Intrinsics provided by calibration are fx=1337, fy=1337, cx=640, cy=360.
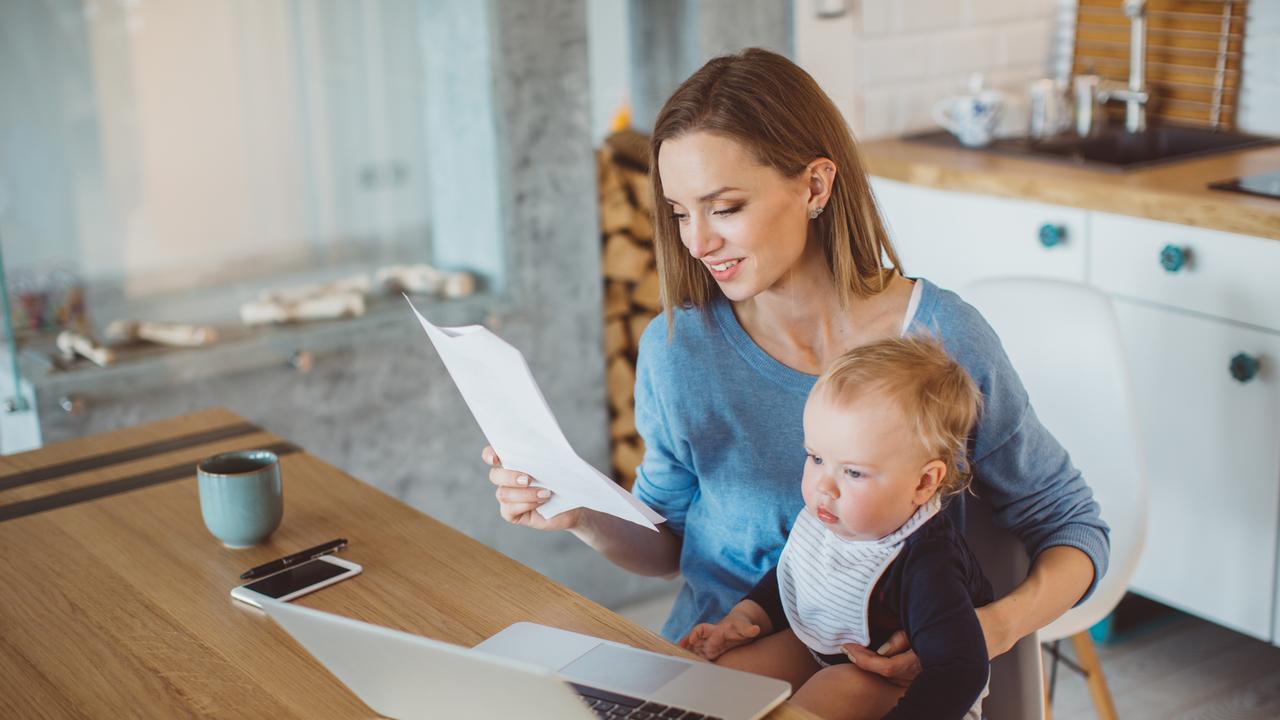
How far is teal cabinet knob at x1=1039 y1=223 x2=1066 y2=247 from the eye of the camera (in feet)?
9.01

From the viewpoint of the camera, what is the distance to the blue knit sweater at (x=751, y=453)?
153 cm

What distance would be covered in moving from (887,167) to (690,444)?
1645 millimetres

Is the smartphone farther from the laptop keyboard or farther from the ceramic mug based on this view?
the ceramic mug

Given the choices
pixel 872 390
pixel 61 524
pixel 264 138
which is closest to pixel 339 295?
pixel 264 138

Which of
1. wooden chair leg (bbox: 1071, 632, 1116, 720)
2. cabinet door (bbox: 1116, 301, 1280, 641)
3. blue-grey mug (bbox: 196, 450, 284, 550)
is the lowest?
wooden chair leg (bbox: 1071, 632, 1116, 720)

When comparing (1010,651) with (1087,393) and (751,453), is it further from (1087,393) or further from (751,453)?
(1087,393)

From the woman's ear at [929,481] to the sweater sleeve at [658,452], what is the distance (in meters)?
0.36

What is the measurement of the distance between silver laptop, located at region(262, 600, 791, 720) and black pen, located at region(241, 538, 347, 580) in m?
0.31

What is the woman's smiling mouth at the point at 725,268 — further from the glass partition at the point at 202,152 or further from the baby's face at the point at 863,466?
the glass partition at the point at 202,152

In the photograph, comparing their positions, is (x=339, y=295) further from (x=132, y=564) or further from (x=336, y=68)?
(x=132, y=564)

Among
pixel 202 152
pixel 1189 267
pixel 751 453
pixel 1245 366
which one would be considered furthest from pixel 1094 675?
pixel 202 152

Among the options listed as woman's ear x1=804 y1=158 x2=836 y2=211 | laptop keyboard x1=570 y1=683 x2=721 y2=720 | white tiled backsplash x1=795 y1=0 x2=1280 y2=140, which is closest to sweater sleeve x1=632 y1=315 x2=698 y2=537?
woman's ear x1=804 y1=158 x2=836 y2=211

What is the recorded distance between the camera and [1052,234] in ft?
9.04

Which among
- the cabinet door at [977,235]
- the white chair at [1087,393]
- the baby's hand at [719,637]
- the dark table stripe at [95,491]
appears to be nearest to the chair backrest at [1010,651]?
the baby's hand at [719,637]
